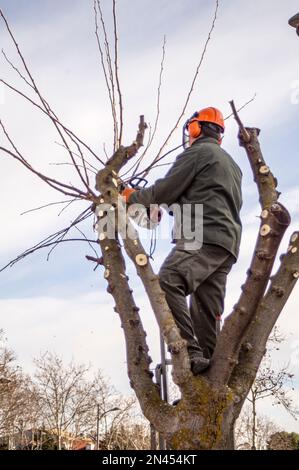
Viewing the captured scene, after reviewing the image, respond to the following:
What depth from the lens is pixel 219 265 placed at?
3848 mm

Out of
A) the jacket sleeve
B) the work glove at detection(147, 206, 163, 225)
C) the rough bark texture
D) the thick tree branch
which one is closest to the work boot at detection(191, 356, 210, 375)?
the rough bark texture

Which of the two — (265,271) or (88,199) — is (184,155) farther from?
(265,271)

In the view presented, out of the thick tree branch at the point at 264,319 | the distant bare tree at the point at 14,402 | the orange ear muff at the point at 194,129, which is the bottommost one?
the thick tree branch at the point at 264,319

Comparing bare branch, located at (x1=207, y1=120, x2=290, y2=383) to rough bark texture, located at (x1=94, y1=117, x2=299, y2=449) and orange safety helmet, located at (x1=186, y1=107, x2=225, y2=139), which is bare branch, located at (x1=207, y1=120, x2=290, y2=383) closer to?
rough bark texture, located at (x1=94, y1=117, x2=299, y2=449)

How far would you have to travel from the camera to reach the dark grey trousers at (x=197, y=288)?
11.7 feet

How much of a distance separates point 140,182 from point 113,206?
799 millimetres

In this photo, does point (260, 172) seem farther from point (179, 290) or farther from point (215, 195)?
point (179, 290)

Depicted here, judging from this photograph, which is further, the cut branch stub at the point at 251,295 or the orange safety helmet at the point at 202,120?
the orange safety helmet at the point at 202,120

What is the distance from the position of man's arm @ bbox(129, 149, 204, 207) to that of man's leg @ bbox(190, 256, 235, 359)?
1.87 feet

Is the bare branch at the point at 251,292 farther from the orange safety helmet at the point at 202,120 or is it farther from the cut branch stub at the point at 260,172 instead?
the orange safety helmet at the point at 202,120

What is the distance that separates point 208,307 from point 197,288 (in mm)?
147

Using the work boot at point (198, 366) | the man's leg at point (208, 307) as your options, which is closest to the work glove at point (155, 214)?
the man's leg at point (208, 307)

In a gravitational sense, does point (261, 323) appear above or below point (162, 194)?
below
